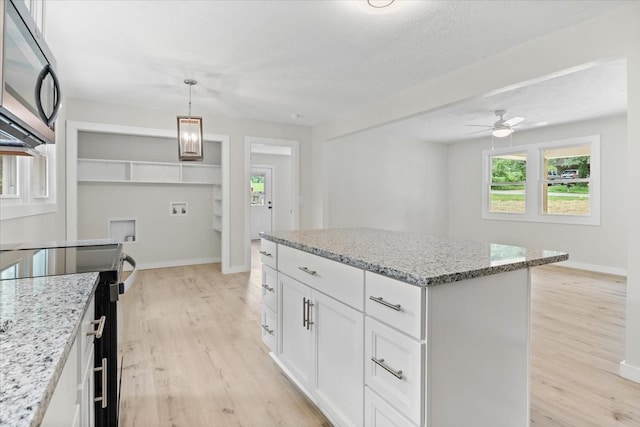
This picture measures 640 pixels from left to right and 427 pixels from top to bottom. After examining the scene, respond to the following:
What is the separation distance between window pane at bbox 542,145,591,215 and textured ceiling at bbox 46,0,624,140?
7.70ft

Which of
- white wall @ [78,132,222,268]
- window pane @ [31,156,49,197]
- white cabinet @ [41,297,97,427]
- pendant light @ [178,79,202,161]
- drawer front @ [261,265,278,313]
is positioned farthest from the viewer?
white wall @ [78,132,222,268]

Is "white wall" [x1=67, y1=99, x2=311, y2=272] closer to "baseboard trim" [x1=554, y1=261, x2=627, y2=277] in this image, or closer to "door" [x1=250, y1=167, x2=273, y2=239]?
"door" [x1=250, y1=167, x2=273, y2=239]

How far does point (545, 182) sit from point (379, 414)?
6242 mm

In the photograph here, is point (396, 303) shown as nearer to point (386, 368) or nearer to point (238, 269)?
point (386, 368)

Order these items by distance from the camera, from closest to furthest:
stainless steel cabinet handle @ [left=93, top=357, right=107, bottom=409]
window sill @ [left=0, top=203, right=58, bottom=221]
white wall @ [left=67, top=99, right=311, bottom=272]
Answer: stainless steel cabinet handle @ [left=93, top=357, right=107, bottom=409]
window sill @ [left=0, top=203, right=58, bottom=221]
white wall @ [left=67, top=99, right=311, bottom=272]

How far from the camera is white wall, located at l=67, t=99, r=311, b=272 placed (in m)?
4.56

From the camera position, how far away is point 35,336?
70 cm

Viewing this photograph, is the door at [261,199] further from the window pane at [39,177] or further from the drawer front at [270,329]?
the drawer front at [270,329]

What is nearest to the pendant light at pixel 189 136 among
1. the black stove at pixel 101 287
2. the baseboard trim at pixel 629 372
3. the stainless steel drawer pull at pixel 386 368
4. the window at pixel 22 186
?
the window at pixel 22 186

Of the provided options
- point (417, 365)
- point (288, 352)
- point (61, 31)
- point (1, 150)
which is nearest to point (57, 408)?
point (417, 365)

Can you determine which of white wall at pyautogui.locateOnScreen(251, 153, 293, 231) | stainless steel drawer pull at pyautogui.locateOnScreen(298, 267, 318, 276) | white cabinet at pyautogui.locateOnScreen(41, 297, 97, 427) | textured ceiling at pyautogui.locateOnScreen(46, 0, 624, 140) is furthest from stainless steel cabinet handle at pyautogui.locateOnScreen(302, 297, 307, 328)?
white wall at pyautogui.locateOnScreen(251, 153, 293, 231)

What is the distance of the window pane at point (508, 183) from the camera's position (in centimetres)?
663

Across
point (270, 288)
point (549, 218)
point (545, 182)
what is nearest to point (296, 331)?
point (270, 288)

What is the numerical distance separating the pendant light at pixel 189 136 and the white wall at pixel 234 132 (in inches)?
57.2
